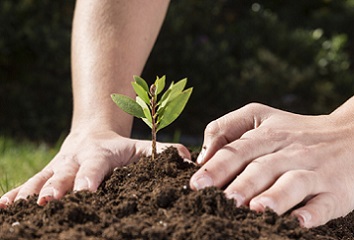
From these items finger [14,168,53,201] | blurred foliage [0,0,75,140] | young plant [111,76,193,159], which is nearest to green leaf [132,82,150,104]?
young plant [111,76,193,159]

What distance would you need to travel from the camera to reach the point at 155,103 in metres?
1.92

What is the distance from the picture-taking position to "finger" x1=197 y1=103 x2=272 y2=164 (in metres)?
1.91

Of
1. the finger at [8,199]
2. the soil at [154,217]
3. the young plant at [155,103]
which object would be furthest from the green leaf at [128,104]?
the finger at [8,199]

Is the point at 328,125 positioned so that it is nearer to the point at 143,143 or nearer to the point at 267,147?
the point at 267,147

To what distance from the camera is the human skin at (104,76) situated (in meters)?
2.19

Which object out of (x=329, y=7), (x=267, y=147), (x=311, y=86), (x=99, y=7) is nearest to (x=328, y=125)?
(x=267, y=147)

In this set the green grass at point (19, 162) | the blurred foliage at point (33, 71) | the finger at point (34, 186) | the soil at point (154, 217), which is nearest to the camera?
the soil at point (154, 217)

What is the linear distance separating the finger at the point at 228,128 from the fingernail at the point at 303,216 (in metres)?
0.35

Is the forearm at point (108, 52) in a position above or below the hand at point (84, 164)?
above

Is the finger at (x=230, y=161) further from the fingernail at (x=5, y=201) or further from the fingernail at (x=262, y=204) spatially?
the fingernail at (x=5, y=201)

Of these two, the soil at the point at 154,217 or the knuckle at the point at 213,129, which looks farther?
the knuckle at the point at 213,129

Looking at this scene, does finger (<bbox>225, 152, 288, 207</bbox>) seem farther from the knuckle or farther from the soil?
the knuckle

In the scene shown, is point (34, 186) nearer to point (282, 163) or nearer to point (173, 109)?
point (173, 109)

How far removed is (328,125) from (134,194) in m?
0.71
